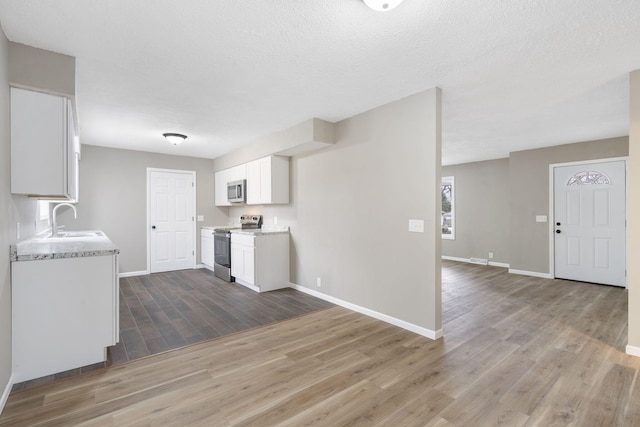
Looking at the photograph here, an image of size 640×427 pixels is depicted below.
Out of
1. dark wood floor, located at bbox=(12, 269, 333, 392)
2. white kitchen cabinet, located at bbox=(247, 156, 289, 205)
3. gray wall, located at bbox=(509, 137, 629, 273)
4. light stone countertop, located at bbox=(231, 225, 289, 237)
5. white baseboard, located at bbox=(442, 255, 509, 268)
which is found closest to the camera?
dark wood floor, located at bbox=(12, 269, 333, 392)

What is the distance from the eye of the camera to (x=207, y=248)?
6363mm

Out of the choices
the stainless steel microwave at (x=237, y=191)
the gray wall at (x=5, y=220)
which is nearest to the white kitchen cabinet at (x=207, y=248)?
the stainless steel microwave at (x=237, y=191)

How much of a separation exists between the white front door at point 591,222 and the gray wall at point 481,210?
1.22 metres

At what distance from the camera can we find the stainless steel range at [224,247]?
532 cm

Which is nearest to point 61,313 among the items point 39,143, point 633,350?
point 39,143

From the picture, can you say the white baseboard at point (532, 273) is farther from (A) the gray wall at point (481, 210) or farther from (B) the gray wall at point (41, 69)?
(B) the gray wall at point (41, 69)

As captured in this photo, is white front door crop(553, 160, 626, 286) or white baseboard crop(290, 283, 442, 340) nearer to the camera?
white baseboard crop(290, 283, 442, 340)

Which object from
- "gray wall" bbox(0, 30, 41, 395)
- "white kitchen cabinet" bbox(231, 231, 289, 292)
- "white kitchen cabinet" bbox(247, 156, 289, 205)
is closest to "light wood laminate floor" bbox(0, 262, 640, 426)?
"gray wall" bbox(0, 30, 41, 395)

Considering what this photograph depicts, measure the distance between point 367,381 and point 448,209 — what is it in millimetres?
6486

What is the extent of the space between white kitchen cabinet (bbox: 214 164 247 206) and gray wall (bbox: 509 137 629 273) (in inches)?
210

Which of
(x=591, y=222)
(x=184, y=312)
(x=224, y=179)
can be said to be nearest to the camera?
(x=184, y=312)

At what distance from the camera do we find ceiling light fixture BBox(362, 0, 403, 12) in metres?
1.68

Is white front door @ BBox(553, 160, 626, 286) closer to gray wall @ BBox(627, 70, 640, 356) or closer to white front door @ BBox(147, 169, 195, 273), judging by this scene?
gray wall @ BBox(627, 70, 640, 356)

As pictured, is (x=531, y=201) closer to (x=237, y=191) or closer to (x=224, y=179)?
(x=237, y=191)
